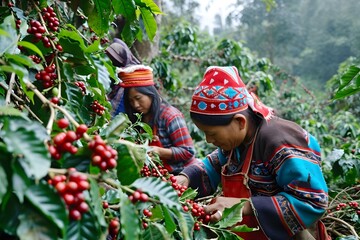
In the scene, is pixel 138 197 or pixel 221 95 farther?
pixel 221 95

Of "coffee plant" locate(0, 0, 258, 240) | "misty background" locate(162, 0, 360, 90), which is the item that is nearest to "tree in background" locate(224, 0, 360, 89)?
"misty background" locate(162, 0, 360, 90)

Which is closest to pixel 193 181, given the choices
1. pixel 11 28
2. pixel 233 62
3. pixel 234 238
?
pixel 234 238

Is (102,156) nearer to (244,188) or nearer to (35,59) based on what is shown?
(35,59)

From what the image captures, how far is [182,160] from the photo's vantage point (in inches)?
87.9

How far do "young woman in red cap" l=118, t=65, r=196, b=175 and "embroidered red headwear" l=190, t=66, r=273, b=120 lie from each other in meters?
0.74

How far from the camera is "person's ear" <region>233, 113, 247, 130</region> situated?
4.79ft

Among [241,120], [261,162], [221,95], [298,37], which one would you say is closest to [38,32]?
[221,95]

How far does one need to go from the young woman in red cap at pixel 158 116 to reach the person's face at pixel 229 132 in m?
0.69

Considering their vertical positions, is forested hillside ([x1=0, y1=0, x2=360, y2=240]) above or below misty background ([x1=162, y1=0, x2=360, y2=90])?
above

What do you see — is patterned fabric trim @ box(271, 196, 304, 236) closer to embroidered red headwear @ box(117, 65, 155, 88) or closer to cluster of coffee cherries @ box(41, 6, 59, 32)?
cluster of coffee cherries @ box(41, 6, 59, 32)

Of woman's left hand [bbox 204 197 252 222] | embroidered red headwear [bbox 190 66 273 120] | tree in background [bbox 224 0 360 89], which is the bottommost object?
tree in background [bbox 224 0 360 89]

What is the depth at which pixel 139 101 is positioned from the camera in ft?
7.30

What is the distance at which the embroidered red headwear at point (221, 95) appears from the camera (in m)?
1.44

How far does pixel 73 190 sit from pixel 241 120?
0.99 meters
